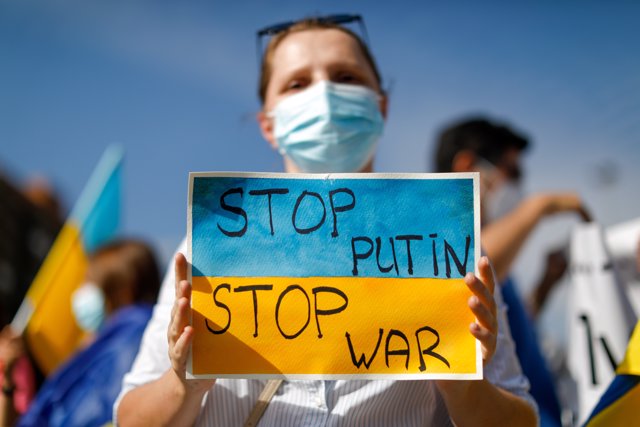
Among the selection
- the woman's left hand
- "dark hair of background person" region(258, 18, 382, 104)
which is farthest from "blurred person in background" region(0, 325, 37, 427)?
the woman's left hand

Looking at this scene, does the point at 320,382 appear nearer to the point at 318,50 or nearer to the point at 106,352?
the point at 318,50

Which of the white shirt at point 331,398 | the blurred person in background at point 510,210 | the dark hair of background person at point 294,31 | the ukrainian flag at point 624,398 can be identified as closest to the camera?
the white shirt at point 331,398

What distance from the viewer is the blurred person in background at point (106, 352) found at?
3.13 m

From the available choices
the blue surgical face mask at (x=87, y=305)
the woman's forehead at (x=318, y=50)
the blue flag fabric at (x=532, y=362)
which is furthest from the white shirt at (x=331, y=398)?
the blue surgical face mask at (x=87, y=305)

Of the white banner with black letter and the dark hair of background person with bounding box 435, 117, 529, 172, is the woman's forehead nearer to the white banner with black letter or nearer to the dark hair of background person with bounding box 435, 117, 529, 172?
the white banner with black letter

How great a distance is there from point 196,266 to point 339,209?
313 mm

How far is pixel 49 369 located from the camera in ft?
12.2

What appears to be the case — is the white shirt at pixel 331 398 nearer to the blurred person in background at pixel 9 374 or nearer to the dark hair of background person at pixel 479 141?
the blurred person in background at pixel 9 374

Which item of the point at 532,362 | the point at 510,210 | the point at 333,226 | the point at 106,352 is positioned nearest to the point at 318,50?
the point at 333,226

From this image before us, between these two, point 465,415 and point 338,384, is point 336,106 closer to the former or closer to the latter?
point 338,384

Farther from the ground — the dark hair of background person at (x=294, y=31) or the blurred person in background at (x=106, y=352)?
the dark hair of background person at (x=294, y=31)

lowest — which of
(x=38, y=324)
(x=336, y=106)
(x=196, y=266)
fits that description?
(x=38, y=324)

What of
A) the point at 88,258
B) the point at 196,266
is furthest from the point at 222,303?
the point at 88,258

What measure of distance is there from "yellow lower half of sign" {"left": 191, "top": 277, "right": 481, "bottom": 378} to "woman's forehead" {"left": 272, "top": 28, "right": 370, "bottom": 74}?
70cm
